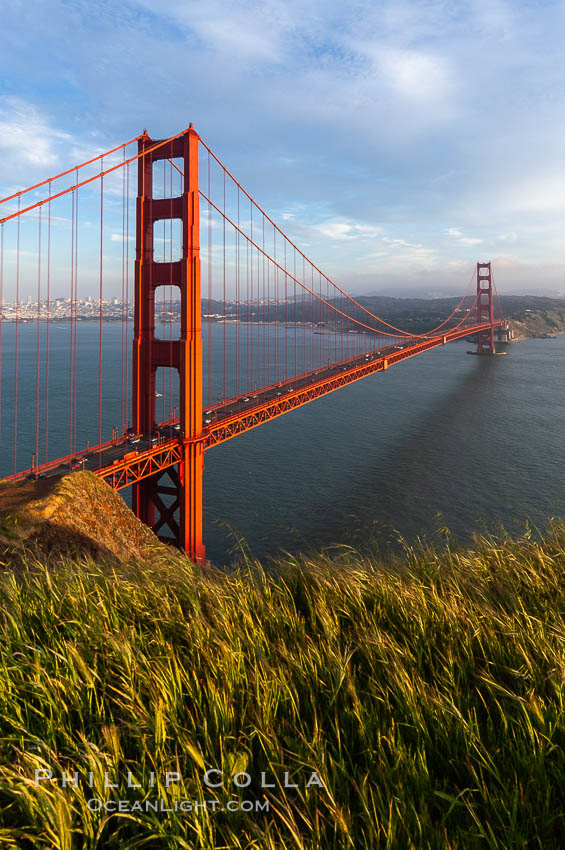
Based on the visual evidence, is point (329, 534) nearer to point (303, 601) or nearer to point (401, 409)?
point (303, 601)

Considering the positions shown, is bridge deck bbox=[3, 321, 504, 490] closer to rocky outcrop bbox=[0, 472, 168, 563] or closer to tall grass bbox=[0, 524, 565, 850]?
rocky outcrop bbox=[0, 472, 168, 563]

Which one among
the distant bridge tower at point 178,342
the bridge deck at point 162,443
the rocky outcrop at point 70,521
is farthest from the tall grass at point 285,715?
the distant bridge tower at point 178,342

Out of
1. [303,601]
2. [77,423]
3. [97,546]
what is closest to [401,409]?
[77,423]

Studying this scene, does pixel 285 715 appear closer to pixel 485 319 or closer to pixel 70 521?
pixel 70 521

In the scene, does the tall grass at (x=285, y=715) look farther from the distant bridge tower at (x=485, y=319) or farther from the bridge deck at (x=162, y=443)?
the distant bridge tower at (x=485, y=319)

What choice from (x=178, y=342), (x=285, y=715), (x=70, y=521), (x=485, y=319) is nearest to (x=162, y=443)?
(x=178, y=342)

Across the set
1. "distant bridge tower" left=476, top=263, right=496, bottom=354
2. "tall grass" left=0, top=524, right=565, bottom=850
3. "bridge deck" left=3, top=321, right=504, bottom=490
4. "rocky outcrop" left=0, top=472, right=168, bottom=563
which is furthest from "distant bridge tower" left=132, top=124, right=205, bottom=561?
"distant bridge tower" left=476, top=263, right=496, bottom=354
